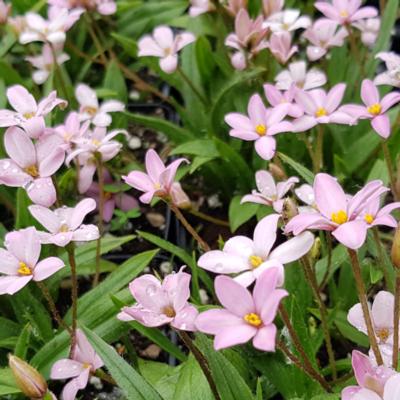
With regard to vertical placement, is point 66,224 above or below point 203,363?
above

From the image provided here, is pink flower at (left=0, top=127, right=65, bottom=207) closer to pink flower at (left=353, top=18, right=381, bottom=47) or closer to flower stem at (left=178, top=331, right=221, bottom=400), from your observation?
flower stem at (left=178, top=331, right=221, bottom=400)

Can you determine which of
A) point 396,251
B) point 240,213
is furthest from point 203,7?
point 396,251

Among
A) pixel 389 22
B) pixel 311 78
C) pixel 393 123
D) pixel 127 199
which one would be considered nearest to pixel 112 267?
pixel 127 199

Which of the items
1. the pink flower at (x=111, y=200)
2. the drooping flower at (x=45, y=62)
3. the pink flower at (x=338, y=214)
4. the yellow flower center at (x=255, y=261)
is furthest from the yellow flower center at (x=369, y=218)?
the drooping flower at (x=45, y=62)

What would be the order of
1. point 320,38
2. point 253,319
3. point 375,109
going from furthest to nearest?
1. point 320,38
2. point 375,109
3. point 253,319

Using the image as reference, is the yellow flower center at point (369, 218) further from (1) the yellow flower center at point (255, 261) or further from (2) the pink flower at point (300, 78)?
(2) the pink flower at point (300, 78)

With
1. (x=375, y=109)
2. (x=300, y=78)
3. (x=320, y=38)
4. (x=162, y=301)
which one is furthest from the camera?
(x=320, y=38)

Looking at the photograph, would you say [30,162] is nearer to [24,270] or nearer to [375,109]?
[24,270]
